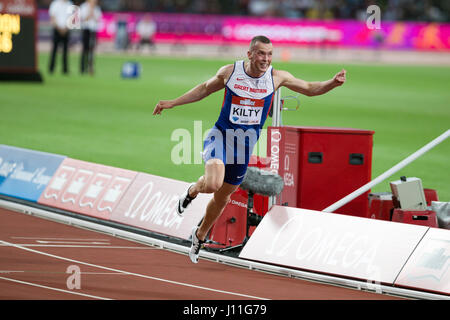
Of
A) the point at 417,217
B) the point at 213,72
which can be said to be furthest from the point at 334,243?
the point at 213,72

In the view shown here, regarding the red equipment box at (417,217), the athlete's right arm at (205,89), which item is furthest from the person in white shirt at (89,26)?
the red equipment box at (417,217)

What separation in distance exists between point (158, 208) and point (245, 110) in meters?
2.25

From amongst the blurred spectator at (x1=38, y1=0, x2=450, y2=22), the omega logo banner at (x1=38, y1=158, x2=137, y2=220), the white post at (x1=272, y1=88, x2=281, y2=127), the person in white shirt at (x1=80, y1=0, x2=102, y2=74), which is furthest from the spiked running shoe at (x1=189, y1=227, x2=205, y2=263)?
the blurred spectator at (x1=38, y1=0, x2=450, y2=22)

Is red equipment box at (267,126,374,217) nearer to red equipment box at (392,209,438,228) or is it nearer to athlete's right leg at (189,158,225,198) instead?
red equipment box at (392,209,438,228)

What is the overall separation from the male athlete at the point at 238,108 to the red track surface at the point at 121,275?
87 centimetres

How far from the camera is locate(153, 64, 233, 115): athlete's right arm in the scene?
8523 mm

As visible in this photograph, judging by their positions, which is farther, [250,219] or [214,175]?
[250,219]

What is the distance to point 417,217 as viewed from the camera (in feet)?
29.6

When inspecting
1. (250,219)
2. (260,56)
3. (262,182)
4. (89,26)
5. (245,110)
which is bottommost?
(250,219)

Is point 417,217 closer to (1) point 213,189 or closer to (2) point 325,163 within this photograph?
(2) point 325,163

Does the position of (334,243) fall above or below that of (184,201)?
below

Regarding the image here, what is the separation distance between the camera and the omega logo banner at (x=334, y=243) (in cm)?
802

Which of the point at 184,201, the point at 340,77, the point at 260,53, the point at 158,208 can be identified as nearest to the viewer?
the point at 340,77
